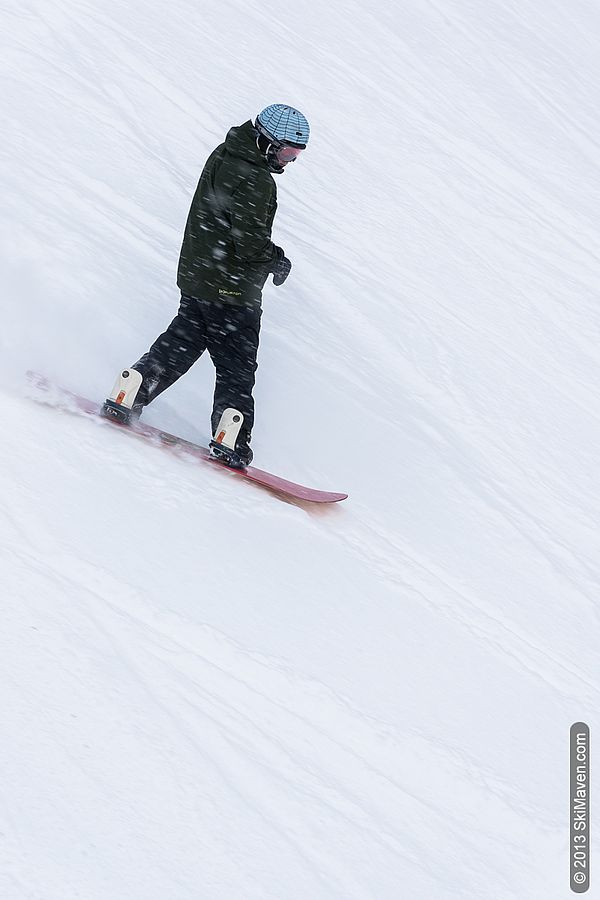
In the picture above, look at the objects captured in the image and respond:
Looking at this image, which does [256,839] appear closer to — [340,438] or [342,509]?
[342,509]

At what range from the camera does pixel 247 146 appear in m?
4.37

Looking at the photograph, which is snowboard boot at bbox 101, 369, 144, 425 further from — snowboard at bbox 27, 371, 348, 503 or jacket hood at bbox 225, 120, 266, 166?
jacket hood at bbox 225, 120, 266, 166

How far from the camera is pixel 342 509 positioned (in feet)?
17.4

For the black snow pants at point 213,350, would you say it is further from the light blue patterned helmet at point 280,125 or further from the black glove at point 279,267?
the light blue patterned helmet at point 280,125

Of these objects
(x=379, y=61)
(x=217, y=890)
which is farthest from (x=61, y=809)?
(x=379, y=61)

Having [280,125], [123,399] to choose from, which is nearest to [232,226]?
[280,125]

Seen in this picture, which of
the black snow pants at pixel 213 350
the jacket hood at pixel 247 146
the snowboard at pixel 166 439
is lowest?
the snowboard at pixel 166 439

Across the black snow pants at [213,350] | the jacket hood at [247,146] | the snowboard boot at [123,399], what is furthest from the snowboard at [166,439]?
the jacket hood at [247,146]

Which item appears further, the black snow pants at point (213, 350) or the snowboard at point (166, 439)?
the black snow pants at point (213, 350)

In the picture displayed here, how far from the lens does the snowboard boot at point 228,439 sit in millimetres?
4852

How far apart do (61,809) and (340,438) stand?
3.81 m

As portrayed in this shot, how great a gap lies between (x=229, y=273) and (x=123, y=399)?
0.77 m

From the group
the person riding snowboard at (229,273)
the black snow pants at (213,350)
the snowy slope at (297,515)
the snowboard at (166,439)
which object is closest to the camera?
the snowy slope at (297,515)

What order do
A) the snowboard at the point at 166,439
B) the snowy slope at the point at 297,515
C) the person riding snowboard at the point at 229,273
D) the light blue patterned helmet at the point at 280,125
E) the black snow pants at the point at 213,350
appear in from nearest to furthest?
the snowy slope at the point at 297,515, the light blue patterned helmet at the point at 280,125, the person riding snowboard at the point at 229,273, the snowboard at the point at 166,439, the black snow pants at the point at 213,350
